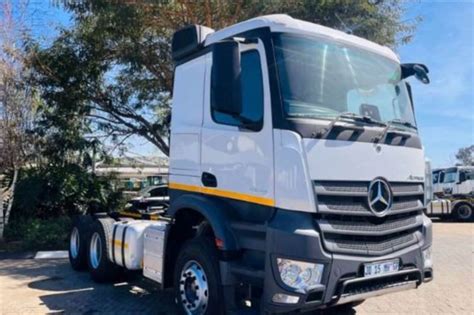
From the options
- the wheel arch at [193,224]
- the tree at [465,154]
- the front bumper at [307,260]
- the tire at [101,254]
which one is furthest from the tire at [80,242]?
the tree at [465,154]

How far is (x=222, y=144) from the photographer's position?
4.51 metres

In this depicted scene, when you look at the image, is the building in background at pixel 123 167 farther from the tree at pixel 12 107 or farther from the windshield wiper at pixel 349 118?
the windshield wiper at pixel 349 118

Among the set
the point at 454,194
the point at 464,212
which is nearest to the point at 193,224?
the point at 464,212

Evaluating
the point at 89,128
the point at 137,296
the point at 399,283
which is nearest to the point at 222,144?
the point at 399,283

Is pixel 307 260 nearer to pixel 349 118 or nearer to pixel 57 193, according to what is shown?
pixel 349 118

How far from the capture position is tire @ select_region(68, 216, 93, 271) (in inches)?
311

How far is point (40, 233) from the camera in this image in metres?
11.1

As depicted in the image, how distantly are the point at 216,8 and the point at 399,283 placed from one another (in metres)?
7.54

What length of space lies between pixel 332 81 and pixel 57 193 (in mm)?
10322

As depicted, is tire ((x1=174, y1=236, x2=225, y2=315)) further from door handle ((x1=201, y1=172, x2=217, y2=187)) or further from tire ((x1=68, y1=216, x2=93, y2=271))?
tire ((x1=68, y1=216, x2=93, y2=271))

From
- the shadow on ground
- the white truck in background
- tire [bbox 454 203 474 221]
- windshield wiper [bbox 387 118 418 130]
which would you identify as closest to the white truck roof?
windshield wiper [bbox 387 118 418 130]

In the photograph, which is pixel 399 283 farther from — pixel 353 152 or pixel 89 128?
pixel 89 128

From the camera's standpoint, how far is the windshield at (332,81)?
3988 millimetres

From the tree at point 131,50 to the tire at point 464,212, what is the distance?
11.7m
